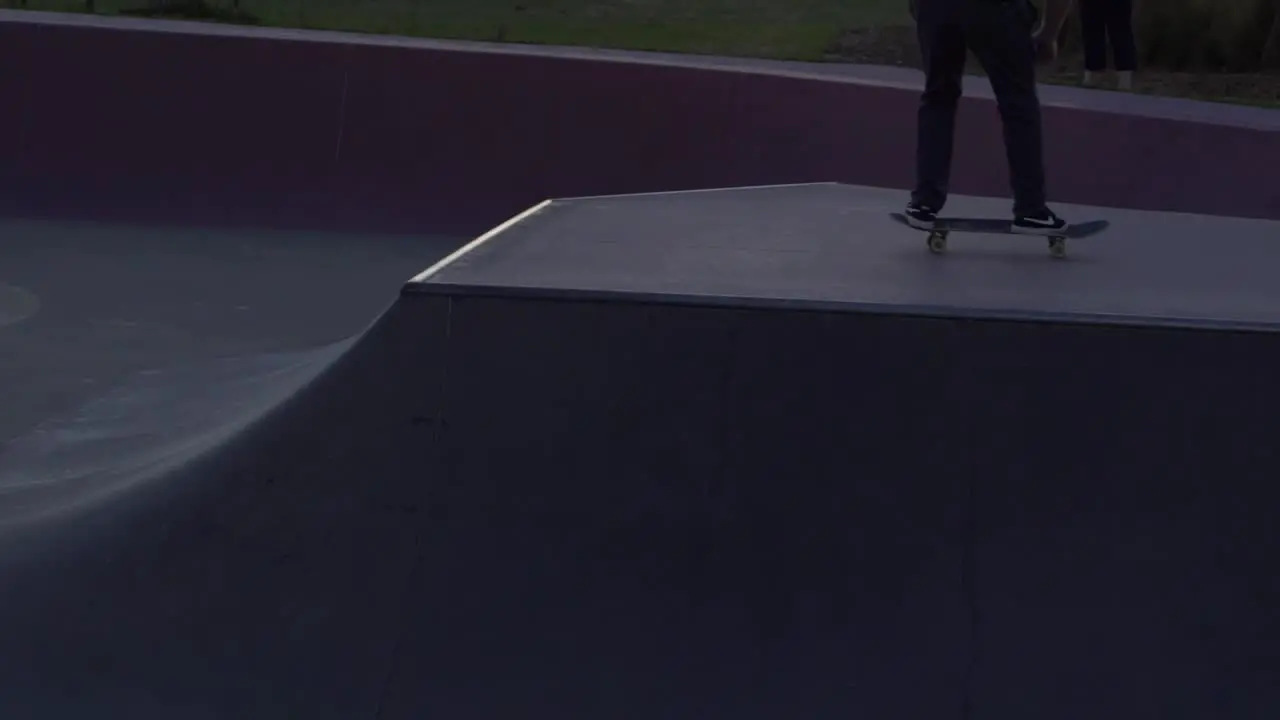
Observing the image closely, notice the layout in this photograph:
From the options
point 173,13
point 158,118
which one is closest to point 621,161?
point 158,118

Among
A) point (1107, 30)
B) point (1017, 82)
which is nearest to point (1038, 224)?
point (1017, 82)

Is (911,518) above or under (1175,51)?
under

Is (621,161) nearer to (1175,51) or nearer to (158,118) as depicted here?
(158,118)

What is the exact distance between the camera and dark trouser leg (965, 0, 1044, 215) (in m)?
5.26

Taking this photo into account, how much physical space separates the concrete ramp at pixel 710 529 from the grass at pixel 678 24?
937 cm

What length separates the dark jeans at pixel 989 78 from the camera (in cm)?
527

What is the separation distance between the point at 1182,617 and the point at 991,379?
73cm

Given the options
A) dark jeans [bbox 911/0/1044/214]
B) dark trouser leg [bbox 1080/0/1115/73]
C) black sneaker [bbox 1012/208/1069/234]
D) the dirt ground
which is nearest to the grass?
the dirt ground

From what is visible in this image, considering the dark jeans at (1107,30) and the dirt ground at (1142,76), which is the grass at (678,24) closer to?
the dirt ground at (1142,76)

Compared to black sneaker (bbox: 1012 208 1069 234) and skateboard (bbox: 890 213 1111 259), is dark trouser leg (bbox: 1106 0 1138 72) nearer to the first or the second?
skateboard (bbox: 890 213 1111 259)

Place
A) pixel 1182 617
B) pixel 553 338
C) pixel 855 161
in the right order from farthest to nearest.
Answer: pixel 855 161
pixel 553 338
pixel 1182 617

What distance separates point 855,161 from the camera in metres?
10.4

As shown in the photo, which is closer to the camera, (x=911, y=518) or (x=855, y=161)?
(x=911, y=518)

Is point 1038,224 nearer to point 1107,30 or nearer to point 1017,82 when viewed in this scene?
point 1017,82
